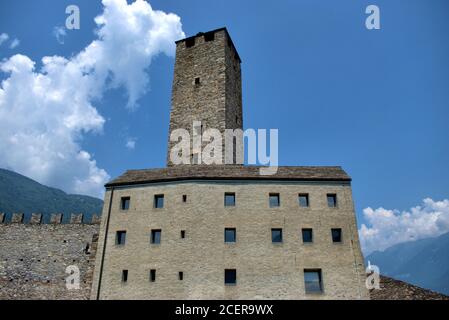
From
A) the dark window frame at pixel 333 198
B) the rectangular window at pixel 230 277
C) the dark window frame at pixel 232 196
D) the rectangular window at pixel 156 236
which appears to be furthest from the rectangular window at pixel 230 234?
the dark window frame at pixel 333 198

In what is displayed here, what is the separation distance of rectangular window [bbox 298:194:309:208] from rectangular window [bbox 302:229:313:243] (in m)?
1.65

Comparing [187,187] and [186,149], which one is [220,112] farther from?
[187,187]

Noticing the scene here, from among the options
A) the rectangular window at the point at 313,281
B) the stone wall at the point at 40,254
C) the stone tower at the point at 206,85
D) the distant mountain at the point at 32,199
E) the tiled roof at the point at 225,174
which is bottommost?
the rectangular window at the point at 313,281

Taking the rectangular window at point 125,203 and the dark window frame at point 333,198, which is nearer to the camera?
the dark window frame at point 333,198

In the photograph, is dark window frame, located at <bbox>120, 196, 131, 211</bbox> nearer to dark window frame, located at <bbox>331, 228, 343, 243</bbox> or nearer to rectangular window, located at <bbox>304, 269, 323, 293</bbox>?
rectangular window, located at <bbox>304, 269, 323, 293</bbox>

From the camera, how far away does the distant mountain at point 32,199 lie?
499ft

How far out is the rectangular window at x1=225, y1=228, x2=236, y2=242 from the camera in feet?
67.6

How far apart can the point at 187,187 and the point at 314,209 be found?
8.47 m

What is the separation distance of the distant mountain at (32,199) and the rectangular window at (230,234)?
145963mm

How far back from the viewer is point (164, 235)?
20.8 metres

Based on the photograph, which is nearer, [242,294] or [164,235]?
[242,294]

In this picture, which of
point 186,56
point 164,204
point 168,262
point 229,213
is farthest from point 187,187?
point 186,56

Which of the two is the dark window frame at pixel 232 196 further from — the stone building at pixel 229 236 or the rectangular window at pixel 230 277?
the rectangular window at pixel 230 277

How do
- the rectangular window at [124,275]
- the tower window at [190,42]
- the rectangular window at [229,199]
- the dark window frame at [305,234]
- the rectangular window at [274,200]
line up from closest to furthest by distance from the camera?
1. the rectangular window at [124,275]
2. the dark window frame at [305,234]
3. the rectangular window at [274,200]
4. the rectangular window at [229,199]
5. the tower window at [190,42]
